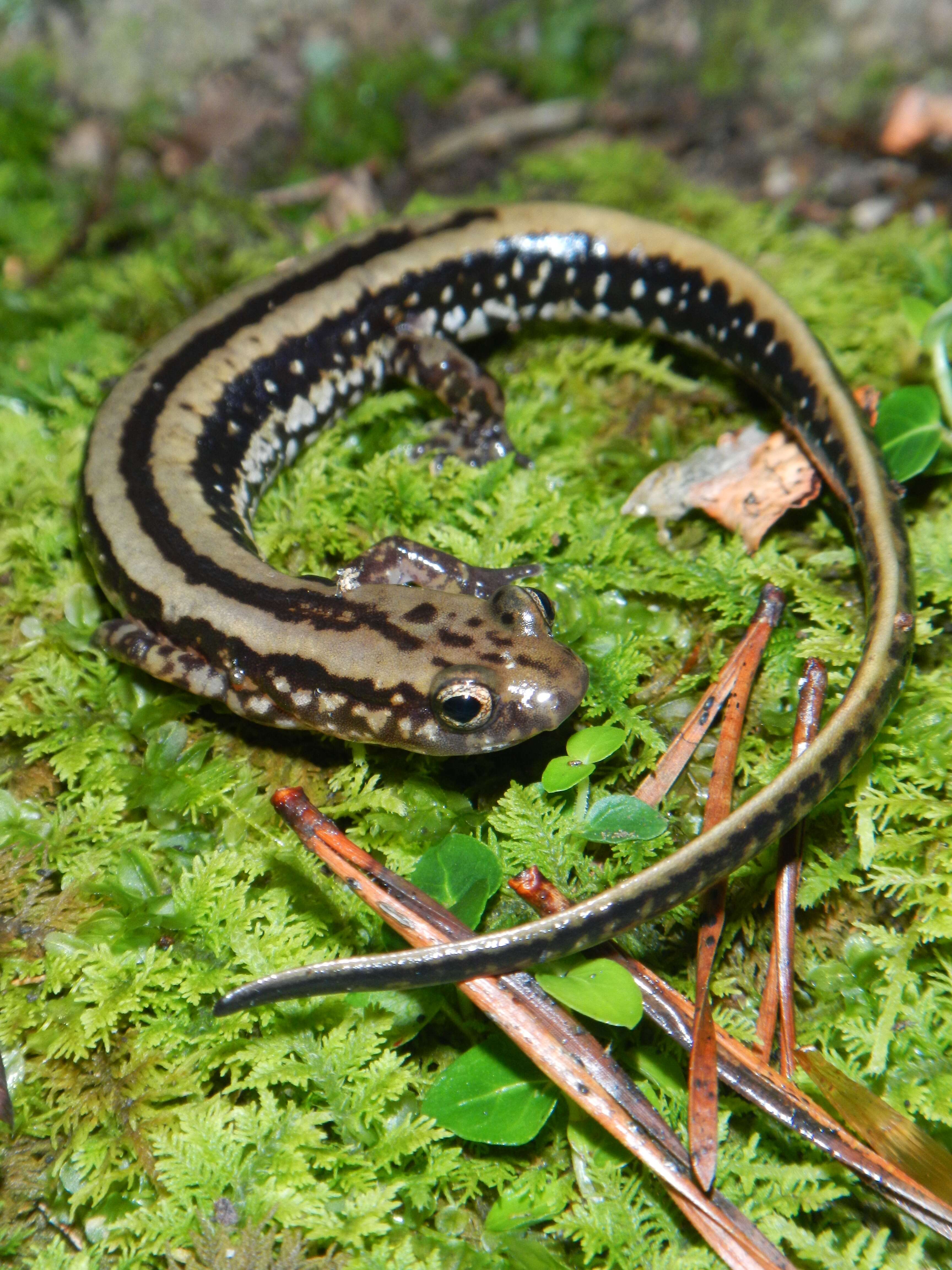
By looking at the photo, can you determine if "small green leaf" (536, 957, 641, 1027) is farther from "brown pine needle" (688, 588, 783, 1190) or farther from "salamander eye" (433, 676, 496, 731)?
"salamander eye" (433, 676, 496, 731)

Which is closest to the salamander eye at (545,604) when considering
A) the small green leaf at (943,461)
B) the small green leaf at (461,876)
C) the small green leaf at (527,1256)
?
the small green leaf at (461,876)

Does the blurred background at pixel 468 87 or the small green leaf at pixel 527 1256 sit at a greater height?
the blurred background at pixel 468 87

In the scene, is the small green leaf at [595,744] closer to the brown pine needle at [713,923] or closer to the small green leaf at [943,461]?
the brown pine needle at [713,923]

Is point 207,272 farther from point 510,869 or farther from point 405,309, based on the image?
point 510,869

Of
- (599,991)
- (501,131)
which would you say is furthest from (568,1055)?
(501,131)

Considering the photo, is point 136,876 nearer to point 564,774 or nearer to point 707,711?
point 564,774

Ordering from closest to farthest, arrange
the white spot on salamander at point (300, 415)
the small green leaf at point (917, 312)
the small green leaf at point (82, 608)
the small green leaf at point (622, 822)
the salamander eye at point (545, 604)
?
the small green leaf at point (622, 822) < the salamander eye at point (545, 604) < the small green leaf at point (82, 608) < the small green leaf at point (917, 312) < the white spot on salamander at point (300, 415)

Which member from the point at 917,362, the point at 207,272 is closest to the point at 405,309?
the point at 207,272
